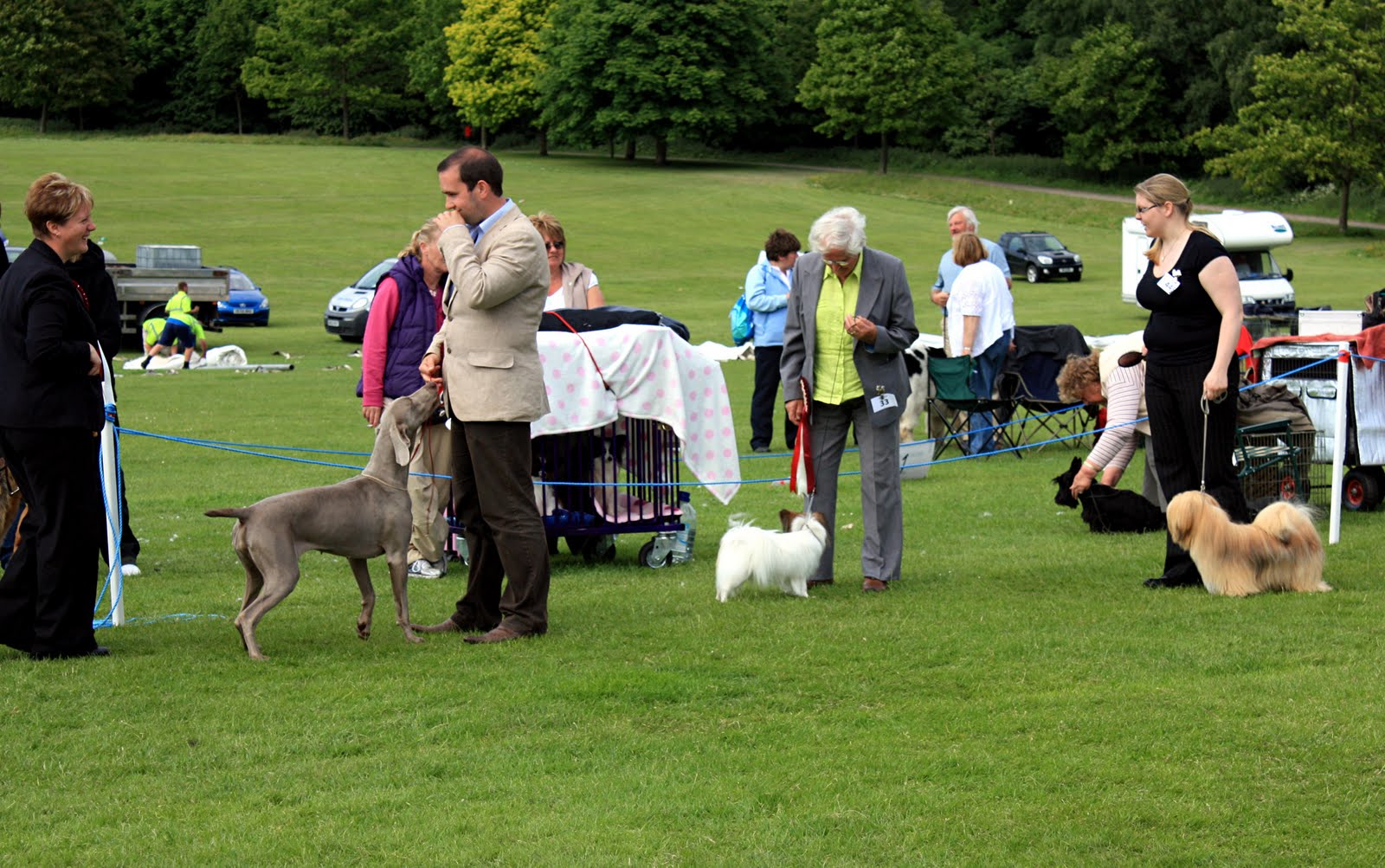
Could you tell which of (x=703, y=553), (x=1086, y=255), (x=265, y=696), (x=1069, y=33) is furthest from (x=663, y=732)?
(x=1069, y=33)

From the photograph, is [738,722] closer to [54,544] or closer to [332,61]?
[54,544]

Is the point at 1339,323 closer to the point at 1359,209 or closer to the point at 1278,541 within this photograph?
the point at 1278,541

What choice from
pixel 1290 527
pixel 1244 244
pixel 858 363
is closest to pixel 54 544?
pixel 858 363

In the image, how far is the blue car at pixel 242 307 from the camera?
3353cm

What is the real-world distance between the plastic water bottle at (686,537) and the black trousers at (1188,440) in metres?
2.90

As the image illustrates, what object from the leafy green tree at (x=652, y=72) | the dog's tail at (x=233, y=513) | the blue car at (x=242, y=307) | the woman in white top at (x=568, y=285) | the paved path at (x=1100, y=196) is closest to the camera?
the dog's tail at (x=233, y=513)

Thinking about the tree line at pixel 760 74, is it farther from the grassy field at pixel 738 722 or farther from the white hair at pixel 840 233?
the grassy field at pixel 738 722

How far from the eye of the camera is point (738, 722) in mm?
5355

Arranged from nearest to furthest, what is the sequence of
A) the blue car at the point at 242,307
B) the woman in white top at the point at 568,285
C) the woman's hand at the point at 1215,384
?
the woman's hand at the point at 1215,384
the woman in white top at the point at 568,285
the blue car at the point at 242,307

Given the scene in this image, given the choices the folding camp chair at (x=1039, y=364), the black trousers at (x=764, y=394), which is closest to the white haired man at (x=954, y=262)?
the folding camp chair at (x=1039, y=364)

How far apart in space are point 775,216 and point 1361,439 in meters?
50.4

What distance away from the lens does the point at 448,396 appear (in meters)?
6.66

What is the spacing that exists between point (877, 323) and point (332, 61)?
85898 mm

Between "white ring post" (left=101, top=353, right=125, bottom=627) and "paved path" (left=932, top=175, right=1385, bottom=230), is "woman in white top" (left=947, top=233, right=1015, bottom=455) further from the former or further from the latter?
"paved path" (left=932, top=175, right=1385, bottom=230)
